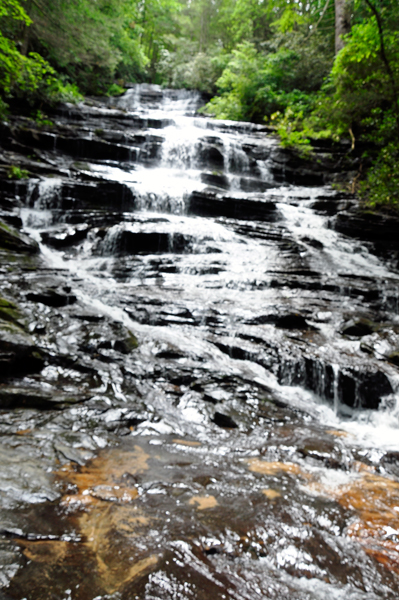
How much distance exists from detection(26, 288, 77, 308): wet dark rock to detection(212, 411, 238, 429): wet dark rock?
11.9 feet

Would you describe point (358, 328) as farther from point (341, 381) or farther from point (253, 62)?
point (253, 62)

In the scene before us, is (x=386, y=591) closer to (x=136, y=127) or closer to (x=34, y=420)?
(x=34, y=420)

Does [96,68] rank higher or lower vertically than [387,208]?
higher

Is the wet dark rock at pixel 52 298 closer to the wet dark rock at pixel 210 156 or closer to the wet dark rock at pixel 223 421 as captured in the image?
the wet dark rock at pixel 223 421

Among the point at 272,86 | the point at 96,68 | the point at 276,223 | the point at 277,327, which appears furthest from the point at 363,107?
the point at 96,68

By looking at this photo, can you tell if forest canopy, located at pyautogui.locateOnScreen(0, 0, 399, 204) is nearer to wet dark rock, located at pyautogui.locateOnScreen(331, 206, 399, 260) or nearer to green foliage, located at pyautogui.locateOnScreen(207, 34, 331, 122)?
green foliage, located at pyautogui.locateOnScreen(207, 34, 331, 122)

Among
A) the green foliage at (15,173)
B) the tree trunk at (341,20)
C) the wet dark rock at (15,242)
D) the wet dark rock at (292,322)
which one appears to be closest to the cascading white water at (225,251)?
the wet dark rock at (292,322)

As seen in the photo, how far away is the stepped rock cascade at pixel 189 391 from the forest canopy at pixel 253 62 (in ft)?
8.80

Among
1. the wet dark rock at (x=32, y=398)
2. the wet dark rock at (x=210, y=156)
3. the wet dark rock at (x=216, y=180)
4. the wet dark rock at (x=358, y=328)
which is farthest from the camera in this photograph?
the wet dark rock at (x=210, y=156)

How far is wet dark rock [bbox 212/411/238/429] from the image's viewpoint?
384 cm

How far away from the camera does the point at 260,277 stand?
25.1 ft

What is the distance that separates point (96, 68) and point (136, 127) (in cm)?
994

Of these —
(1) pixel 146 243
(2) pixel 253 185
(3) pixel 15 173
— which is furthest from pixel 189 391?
(2) pixel 253 185

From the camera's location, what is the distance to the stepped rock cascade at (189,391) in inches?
67.3
